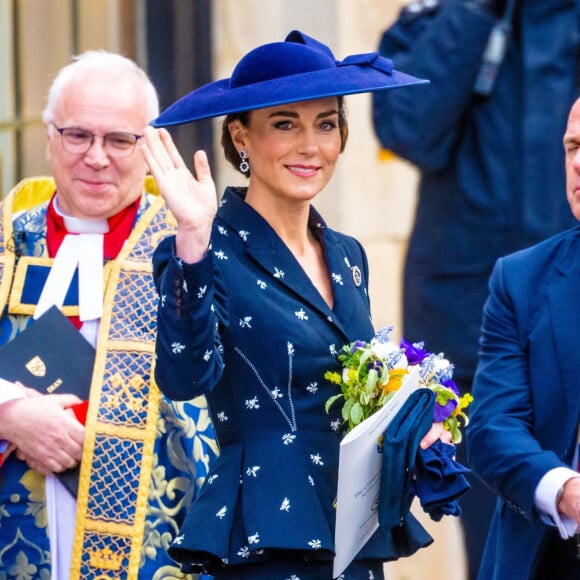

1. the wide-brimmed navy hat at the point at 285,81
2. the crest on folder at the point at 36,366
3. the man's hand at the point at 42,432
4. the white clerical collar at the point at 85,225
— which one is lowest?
the man's hand at the point at 42,432

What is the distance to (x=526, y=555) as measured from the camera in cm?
422

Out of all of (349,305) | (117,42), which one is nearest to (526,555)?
(349,305)

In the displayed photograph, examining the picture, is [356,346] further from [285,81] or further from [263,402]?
[285,81]

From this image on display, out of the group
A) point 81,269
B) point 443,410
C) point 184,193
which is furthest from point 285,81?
point 81,269

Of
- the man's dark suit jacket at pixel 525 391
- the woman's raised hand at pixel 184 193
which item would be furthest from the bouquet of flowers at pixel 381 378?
the woman's raised hand at pixel 184 193

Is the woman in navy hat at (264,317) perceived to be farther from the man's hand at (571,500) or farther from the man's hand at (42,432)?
the man's hand at (42,432)

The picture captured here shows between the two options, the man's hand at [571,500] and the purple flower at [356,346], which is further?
the man's hand at [571,500]

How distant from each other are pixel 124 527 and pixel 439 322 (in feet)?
6.03

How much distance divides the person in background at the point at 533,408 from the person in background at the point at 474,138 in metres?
1.46

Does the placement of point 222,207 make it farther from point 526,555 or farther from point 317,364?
point 526,555

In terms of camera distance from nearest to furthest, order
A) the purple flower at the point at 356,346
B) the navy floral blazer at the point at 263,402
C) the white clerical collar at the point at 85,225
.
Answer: the navy floral blazer at the point at 263,402, the purple flower at the point at 356,346, the white clerical collar at the point at 85,225

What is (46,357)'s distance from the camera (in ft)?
15.0

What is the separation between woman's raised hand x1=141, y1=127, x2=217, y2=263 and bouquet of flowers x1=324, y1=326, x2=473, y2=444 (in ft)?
1.54

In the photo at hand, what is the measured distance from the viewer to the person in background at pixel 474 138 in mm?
5789
